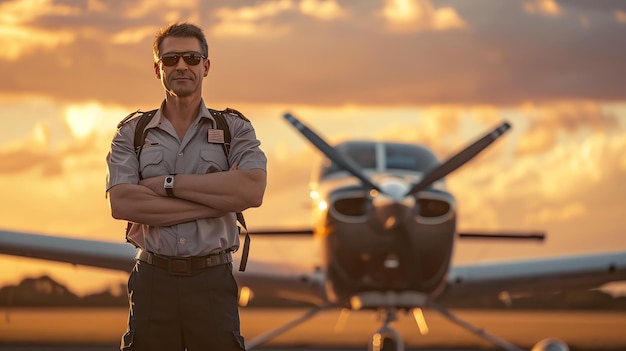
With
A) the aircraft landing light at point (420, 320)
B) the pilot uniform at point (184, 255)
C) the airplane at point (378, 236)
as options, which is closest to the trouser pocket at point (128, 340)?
the pilot uniform at point (184, 255)

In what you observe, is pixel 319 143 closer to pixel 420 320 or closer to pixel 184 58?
pixel 420 320

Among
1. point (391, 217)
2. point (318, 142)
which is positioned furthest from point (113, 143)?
point (318, 142)

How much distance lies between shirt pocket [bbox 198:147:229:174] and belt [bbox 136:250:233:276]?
0.30 metres

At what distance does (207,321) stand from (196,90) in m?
0.82

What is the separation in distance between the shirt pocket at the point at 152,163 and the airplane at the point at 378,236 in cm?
806

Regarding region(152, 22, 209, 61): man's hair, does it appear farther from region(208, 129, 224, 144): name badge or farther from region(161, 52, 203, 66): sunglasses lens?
region(208, 129, 224, 144): name badge

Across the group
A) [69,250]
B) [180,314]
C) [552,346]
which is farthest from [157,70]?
[69,250]

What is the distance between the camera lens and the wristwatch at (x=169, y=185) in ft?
12.6

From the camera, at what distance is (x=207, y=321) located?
3.87 metres

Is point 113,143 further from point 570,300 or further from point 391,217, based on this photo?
point 570,300

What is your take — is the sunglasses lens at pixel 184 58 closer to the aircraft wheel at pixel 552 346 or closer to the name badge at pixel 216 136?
the name badge at pixel 216 136

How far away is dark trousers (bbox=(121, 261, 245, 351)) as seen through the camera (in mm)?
3865

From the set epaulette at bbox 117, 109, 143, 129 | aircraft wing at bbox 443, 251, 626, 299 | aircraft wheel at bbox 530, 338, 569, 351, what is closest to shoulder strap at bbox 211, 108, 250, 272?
epaulette at bbox 117, 109, 143, 129

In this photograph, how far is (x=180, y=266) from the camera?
12.6 feet
